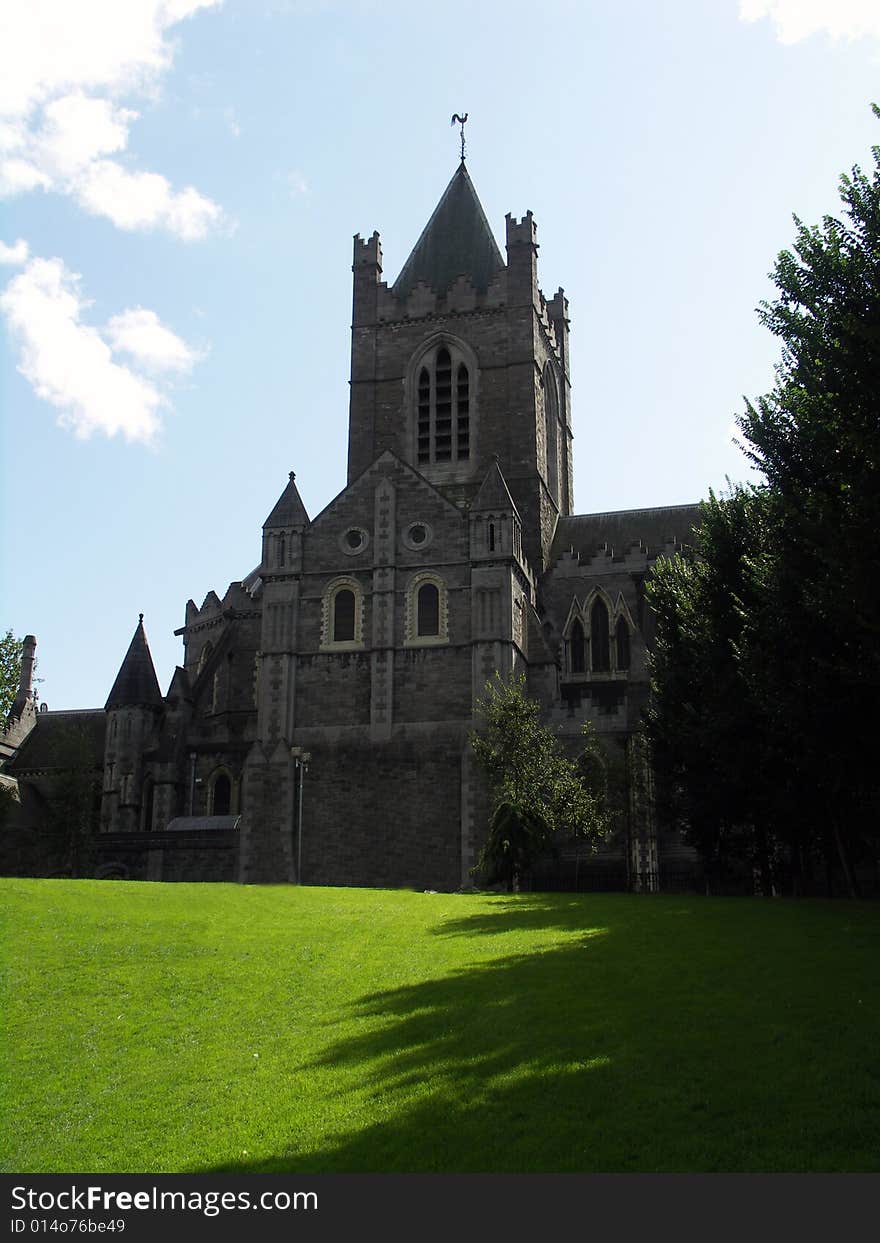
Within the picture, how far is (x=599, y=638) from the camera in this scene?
50.5m

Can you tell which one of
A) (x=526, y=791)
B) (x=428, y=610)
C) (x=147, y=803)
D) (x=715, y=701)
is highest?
(x=428, y=610)

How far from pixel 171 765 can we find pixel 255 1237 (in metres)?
39.5

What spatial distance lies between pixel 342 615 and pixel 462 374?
1604 centimetres

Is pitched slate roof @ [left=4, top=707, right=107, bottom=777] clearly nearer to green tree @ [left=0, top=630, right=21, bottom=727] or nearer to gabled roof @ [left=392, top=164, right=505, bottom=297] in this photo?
green tree @ [left=0, top=630, right=21, bottom=727]

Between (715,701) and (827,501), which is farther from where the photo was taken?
(715,701)

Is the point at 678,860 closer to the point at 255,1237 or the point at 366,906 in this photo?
the point at 366,906

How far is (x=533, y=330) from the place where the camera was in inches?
2158

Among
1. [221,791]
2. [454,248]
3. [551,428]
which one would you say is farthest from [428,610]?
[454,248]

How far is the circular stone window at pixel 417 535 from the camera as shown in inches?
1767

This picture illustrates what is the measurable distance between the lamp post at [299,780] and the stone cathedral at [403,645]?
81 millimetres

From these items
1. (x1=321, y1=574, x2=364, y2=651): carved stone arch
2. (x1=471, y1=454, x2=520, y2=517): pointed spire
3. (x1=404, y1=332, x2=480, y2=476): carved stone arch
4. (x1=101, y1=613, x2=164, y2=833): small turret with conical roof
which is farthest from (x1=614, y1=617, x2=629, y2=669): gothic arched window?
(x1=101, y1=613, x2=164, y2=833): small turret with conical roof

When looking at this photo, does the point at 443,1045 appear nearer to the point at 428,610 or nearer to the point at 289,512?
the point at 428,610

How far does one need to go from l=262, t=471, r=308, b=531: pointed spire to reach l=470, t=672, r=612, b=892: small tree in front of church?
1068 cm

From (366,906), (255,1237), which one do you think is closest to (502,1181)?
(255,1237)
